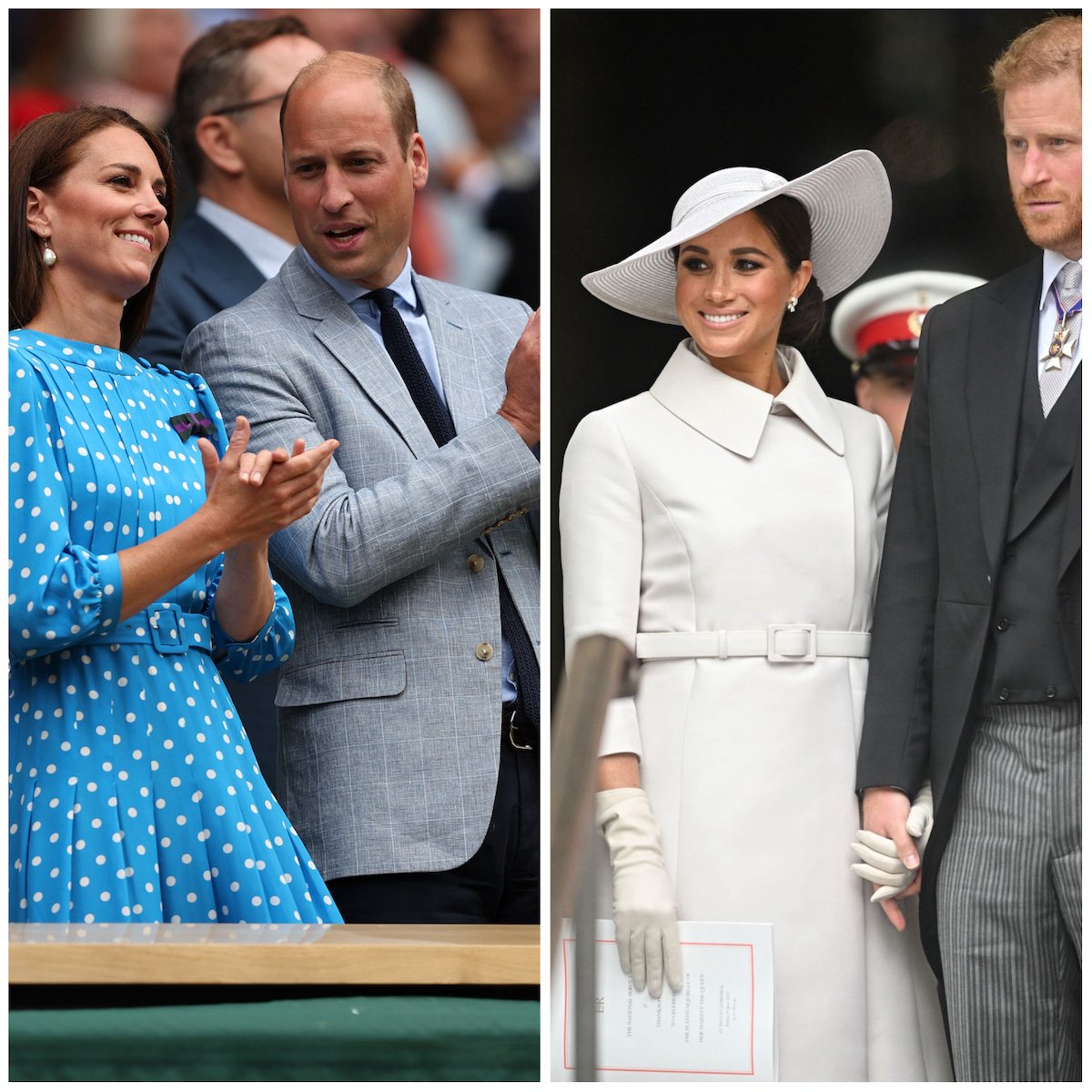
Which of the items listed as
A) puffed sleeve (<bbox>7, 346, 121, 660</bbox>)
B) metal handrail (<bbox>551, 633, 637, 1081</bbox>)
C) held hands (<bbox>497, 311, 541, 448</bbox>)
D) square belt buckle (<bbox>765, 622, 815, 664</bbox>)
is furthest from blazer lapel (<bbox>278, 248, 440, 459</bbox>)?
square belt buckle (<bbox>765, 622, 815, 664</bbox>)

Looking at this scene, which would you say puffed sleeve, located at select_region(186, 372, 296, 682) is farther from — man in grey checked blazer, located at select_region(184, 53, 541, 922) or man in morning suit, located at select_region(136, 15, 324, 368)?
man in morning suit, located at select_region(136, 15, 324, 368)

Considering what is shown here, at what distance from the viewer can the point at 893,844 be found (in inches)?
117

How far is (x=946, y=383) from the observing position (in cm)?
309

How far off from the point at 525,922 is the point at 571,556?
71 cm

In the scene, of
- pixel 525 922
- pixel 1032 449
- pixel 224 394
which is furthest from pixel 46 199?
pixel 1032 449

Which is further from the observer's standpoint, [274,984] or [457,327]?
[457,327]

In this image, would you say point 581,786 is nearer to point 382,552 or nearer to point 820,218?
point 382,552

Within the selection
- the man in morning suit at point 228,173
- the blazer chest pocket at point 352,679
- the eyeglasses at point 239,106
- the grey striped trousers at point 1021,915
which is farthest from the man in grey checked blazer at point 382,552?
the grey striped trousers at point 1021,915

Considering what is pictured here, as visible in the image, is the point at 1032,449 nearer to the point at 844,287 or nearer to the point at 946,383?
the point at 946,383

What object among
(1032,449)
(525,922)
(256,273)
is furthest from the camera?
(256,273)

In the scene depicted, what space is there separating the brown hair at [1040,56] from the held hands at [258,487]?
56.6 inches

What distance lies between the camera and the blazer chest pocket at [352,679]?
3.15 m

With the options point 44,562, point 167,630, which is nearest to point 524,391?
point 167,630

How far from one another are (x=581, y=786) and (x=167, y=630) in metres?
0.79
